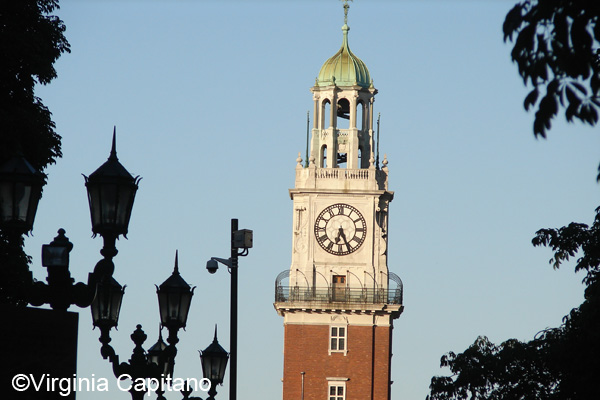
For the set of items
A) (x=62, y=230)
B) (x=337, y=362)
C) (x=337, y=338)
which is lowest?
(x=62, y=230)

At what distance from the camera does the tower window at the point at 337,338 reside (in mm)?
76250

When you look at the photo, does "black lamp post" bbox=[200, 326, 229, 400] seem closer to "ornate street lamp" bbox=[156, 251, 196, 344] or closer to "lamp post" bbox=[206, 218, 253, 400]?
"lamp post" bbox=[206, 218, 253, 400]

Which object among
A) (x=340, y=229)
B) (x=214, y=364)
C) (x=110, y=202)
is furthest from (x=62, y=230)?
(x=340, y=229)

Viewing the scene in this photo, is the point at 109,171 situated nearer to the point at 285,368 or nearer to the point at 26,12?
the point at 26,12

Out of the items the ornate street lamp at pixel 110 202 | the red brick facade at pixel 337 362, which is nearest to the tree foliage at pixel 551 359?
the ornate street lamp at pixel 110 202

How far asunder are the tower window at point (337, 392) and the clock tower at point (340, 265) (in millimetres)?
54

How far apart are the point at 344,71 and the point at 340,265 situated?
11.6m

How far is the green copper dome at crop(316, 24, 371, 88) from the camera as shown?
80062 mm

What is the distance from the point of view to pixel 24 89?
2977 centimetres

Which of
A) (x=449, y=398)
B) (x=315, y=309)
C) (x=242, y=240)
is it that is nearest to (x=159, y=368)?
(x=242, y=240)

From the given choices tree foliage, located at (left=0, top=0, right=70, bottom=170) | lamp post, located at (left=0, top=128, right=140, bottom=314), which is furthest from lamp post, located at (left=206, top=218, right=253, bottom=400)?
lamp post, located at (left=0, top=128, right=140, bottom=314)

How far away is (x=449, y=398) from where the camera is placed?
43312 millimetres

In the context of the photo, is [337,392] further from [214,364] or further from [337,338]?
[214,364]

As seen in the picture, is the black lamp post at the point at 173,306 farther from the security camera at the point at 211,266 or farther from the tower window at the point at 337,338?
the tower window at the point at 337,338
